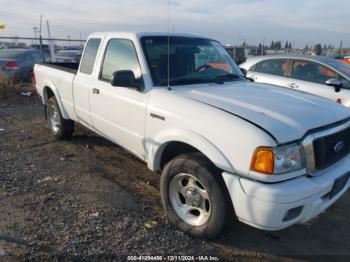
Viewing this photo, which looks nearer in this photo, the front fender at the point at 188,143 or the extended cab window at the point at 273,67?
the front fender at the point at 188,143

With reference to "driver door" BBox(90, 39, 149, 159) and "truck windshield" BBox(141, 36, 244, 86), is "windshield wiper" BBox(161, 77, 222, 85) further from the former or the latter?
"driver door" BBox(90, 39, 149, 159)

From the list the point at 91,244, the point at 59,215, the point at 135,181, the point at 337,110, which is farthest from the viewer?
the point at 135,181

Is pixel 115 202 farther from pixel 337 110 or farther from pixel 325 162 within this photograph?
pixel 337 110

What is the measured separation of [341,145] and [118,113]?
8.09 feet

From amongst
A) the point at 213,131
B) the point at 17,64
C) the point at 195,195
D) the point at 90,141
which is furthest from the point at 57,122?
the point at 17,64

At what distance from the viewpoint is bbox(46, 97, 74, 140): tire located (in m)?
5.96

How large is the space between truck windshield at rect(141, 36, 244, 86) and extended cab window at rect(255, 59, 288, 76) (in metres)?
3.06

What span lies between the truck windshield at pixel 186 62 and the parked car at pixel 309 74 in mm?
2677

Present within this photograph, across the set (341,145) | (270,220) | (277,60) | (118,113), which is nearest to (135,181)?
(118,113)

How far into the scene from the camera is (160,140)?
3441mm

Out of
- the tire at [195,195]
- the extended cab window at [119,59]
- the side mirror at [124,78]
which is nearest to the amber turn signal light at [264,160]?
the tire at [195,195]

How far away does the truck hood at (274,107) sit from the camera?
277 centimetres

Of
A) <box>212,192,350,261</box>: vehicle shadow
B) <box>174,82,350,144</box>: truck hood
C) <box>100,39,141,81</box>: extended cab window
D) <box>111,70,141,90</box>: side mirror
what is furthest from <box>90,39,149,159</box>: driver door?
<box>212,192,350,261</box>: vehicle shadow

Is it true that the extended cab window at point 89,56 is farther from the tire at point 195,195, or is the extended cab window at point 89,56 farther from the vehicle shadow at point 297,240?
the vehicle shadow at point 297,240
